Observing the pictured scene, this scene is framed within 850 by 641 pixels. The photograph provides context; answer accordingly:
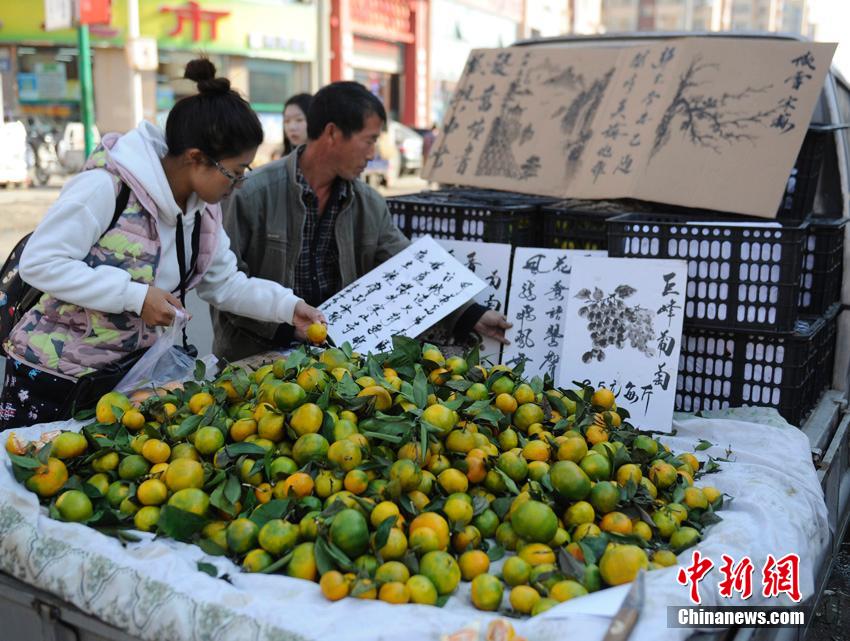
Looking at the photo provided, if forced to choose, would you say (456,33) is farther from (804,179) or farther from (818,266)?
(818,266)

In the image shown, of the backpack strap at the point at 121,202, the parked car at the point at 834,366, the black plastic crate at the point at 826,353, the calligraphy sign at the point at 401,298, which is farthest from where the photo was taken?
the black plastic crate at the point at 826,353

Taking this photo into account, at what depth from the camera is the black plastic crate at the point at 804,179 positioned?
343cm

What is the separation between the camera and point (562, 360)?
120 inches

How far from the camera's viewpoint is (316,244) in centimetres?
352

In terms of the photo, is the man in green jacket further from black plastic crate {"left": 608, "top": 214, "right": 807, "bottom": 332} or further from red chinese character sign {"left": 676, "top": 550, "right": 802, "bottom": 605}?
red chinese character sign {"left": 676, "top": 550, "right": 802, "bottom": 605}

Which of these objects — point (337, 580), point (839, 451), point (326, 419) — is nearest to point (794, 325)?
point (839, 451)

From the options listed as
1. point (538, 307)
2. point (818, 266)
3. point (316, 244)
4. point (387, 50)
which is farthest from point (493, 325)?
point (387, 50)

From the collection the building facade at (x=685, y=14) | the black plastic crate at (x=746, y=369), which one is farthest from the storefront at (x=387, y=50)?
the building facade at (x=685, y=14)

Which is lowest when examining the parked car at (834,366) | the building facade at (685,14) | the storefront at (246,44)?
the parked car at (834,366)

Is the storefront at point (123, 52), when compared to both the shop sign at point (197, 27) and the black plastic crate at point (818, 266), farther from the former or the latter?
the black plastic crate at point (818, 266)

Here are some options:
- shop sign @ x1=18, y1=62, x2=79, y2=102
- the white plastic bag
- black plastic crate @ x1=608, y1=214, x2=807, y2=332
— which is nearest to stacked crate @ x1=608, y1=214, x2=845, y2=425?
black plastic crate @ x1=608, y1=214, x2=807, y2=332

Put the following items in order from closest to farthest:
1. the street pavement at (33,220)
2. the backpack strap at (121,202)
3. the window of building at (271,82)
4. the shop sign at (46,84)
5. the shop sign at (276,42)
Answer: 1. the backpack strap at (121,202)
2. the street pavement at (33,220)
3. the shop sign at (46,84)
4. the shop sign at (276,42)
5. the window of building at (271,82)

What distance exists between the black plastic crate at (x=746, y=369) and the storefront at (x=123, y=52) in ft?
62.3

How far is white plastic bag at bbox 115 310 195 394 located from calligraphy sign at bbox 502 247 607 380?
46.4 inches
